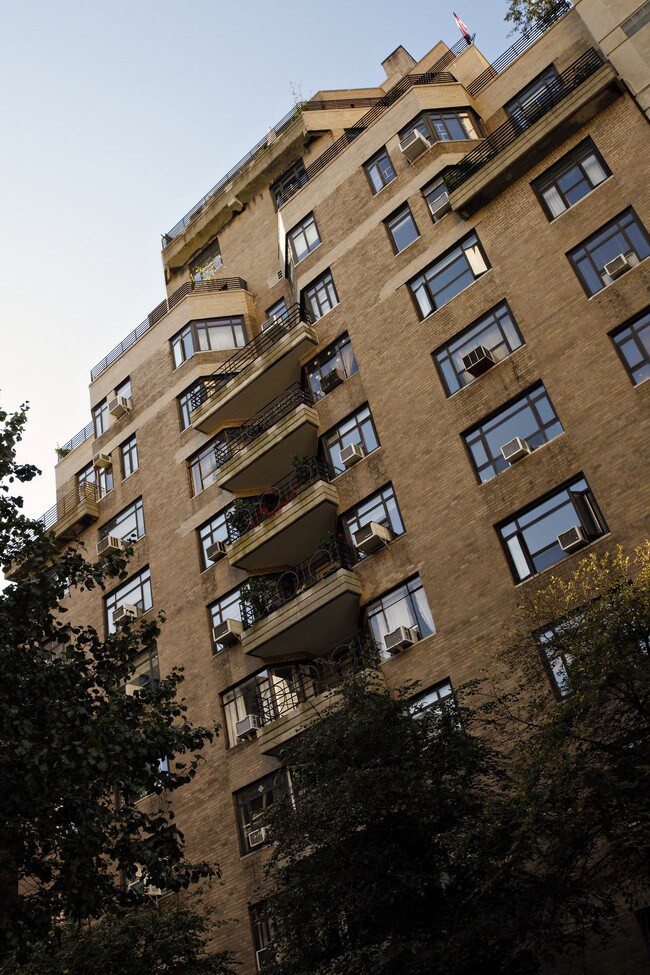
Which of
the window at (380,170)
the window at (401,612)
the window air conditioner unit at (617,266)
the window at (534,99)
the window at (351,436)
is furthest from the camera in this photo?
the window at (380,170)

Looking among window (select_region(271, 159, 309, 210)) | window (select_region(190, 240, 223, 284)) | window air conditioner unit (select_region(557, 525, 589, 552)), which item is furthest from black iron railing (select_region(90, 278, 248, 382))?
window air conditioner unit (select_region(557, 525, 589, 552))

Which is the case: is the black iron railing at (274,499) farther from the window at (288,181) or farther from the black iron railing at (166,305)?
the window at (288,181)

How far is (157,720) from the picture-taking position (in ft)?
54.5

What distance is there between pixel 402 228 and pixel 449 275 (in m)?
2.96

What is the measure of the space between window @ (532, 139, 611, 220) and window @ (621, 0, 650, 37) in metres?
2.91

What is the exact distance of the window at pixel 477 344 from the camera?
2392cm

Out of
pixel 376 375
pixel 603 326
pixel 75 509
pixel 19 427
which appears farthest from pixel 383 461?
pixel 75 509

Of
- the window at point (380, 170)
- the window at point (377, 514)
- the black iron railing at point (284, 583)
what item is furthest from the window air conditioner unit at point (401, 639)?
the window at point (380, 170)

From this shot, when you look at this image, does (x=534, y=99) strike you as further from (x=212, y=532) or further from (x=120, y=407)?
(x=120, y=407)

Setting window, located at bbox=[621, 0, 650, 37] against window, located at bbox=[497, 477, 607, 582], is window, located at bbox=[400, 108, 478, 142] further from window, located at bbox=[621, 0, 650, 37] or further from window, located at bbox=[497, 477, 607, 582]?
window, located at bbox=[497, 477, 607, 582]

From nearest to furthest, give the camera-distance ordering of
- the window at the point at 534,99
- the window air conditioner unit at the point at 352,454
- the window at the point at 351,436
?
the window at the point at 534,99
the window air conditioner unit at the point at 352,454
the window at the point at 351,436

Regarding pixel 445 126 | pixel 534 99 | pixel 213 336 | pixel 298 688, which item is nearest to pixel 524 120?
pixel 534 99

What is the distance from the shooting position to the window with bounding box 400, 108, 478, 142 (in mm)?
28878

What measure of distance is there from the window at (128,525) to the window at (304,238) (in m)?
10.2
